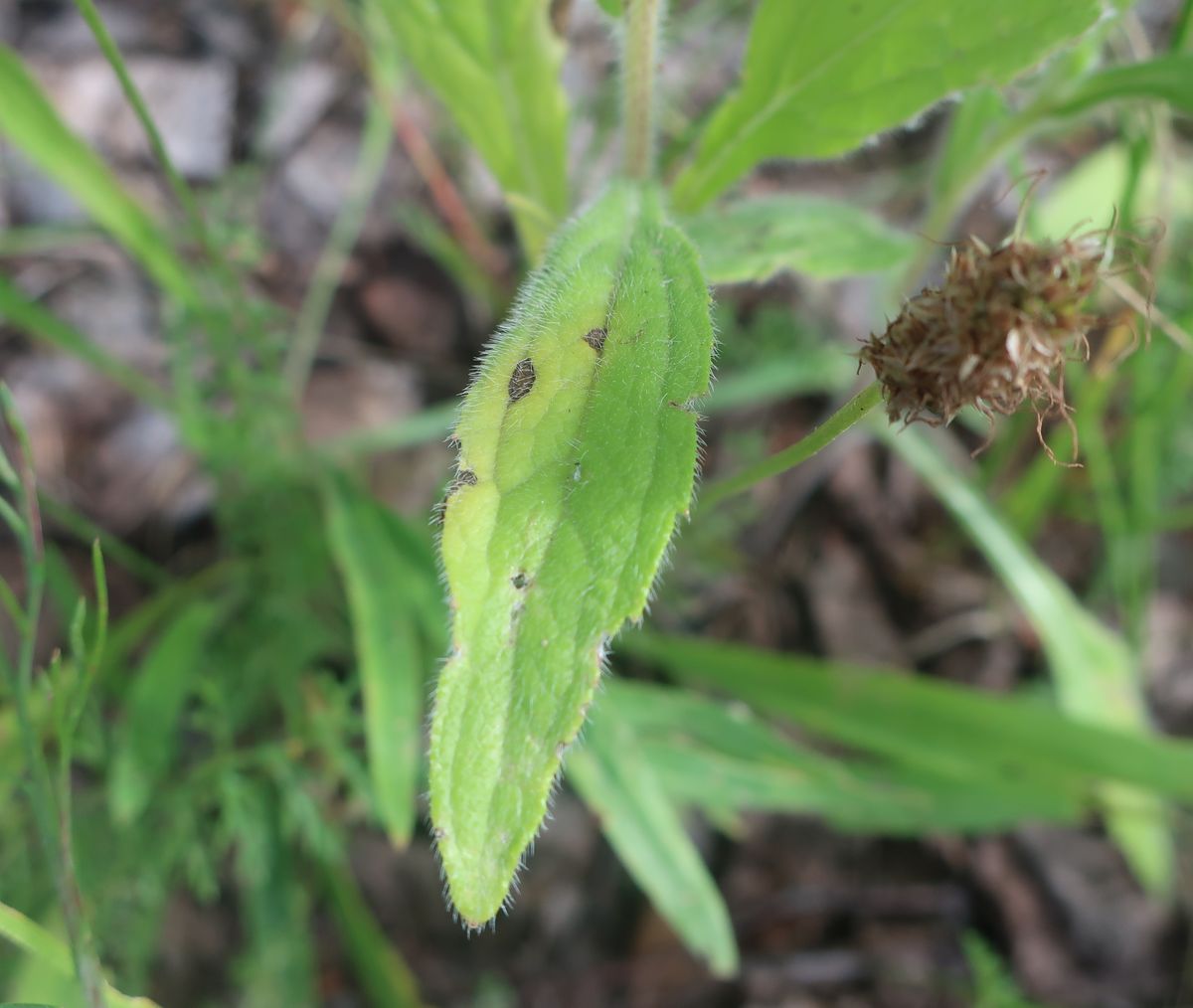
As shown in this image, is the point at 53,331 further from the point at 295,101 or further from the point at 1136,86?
the point at 1136,86

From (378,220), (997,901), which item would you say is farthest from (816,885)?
(378,220)

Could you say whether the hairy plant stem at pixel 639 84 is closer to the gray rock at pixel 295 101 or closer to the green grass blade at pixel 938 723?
the green grass blade at pixel 938 723

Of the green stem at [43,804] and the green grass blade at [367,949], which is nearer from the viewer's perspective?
the green stem at [43,804]

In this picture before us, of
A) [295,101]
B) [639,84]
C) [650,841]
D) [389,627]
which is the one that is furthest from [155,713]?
[295,101]

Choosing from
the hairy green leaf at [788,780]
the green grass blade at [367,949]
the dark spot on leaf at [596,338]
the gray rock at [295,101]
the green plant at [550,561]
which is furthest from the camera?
the gray rock at [295,101]

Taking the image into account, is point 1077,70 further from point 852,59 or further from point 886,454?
point 886,454

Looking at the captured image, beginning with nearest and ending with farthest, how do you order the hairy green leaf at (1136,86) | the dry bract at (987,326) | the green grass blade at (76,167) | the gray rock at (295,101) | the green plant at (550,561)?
the dry bract at (987,326) < the green plant at (550,561) < the hairy green leaf at (1136,86) < the green grass blade at (76,167) < the gray rock at (295,101)

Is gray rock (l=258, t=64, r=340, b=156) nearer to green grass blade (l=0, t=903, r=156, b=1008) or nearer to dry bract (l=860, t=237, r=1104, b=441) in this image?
green grass blade (l=0, t=903, r=156, b=1008)

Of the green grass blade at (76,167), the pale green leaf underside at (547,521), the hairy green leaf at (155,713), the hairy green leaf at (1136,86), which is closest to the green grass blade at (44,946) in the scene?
the pale green leaf underside at (547,521)
